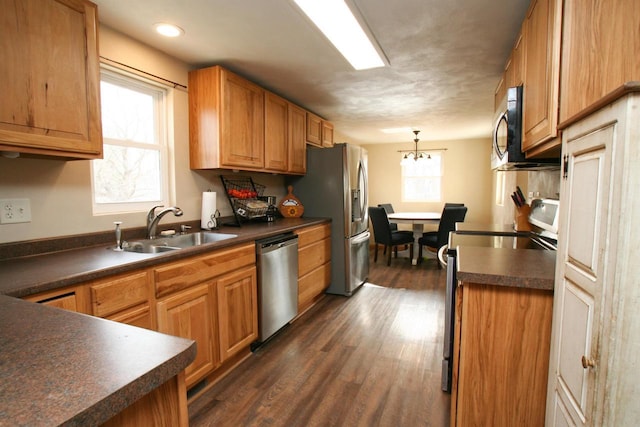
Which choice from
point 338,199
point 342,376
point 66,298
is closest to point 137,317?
point 66,298

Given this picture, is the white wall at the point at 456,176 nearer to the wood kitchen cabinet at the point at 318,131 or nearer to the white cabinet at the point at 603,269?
the wood kitchen cabinet at the point at 318,131

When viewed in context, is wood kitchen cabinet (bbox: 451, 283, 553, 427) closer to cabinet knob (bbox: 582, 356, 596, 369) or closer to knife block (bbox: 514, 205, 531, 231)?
cabinet knob (bbox: 582, 356, 596, 369)

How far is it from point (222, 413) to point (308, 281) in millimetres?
1567

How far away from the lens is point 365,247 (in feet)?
13.9

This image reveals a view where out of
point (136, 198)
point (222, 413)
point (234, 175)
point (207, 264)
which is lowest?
point (222, 413)

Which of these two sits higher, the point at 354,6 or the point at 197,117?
the point at 354,6

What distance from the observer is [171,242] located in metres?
2.32

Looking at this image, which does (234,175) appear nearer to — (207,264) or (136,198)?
(136,198)

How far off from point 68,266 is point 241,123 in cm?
165

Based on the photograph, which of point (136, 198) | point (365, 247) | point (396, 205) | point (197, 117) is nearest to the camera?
point (136, 198)

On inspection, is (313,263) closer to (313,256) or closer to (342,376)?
(313,256)

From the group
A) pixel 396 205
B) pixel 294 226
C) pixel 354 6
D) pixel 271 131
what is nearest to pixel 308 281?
pixel 294 226

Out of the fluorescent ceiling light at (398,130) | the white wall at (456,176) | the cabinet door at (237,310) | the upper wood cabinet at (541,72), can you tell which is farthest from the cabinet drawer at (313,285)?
the white wall at (456,176)

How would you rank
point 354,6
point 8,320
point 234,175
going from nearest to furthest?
point 8,320, point 354,6, point 234,175
